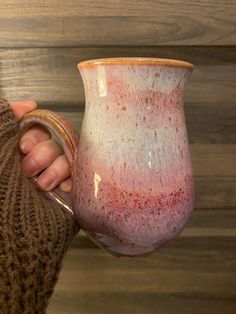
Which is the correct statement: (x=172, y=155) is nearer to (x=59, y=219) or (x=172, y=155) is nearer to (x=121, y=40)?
(x=59, y=219)

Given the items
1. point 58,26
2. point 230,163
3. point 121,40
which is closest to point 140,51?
point 121,40

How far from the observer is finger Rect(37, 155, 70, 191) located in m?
0.50

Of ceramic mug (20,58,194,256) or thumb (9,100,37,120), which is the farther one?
thumb (9,100,37,120)

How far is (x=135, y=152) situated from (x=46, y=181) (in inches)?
5.7

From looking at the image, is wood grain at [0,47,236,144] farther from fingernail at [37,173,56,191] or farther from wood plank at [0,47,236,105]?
fingernail at [37,173,56,191]

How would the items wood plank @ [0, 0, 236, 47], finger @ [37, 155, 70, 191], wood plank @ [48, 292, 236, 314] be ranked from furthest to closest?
wood plank @ [48, 292, 236, 314], wood plank @ [0, 0, 236, 47], finger @ [37, 155, 70, 191]

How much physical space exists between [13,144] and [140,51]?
1.03ft

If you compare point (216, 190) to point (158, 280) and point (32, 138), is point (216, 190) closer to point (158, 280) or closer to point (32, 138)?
point (158, 280)

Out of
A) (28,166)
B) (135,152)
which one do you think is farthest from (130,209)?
(28,166)

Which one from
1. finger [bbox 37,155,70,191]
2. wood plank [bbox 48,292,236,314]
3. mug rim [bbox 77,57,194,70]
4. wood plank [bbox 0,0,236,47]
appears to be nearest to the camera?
mug rim [bbox 77,57,194,70]

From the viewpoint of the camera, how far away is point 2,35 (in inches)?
27.3

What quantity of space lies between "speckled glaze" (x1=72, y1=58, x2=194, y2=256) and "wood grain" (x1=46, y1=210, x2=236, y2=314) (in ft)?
1.19

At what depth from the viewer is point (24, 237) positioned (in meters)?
0.44

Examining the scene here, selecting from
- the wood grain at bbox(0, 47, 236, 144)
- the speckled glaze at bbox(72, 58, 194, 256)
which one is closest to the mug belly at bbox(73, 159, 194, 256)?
the speckled glaze at bbox(72, 58, 194, 256)
